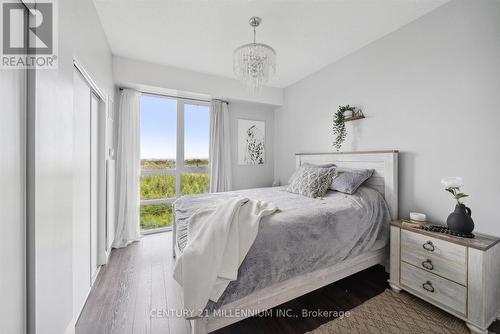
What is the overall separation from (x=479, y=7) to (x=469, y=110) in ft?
2.93

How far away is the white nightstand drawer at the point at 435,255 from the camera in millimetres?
1636

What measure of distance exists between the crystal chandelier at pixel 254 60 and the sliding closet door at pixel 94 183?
1.55 metres

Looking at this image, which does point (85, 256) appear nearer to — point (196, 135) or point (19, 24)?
point (19, 24)

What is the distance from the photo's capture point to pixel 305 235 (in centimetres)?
170

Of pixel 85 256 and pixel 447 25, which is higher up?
pixel 447 25

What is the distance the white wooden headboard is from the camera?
93.3 inches

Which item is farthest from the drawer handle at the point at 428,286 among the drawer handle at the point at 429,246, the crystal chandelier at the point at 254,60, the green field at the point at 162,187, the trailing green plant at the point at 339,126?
the green field at the point at 162,187

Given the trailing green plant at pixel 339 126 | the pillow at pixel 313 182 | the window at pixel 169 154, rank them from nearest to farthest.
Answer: the pillow at pixel 313 182, the trailing green plant at pixel 339 126, the window at pixel 169 154

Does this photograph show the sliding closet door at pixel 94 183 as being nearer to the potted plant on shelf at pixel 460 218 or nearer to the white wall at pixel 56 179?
the white wall at pixel 56 179

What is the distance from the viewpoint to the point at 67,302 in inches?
55.6

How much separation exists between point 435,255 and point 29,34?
3.14 metres

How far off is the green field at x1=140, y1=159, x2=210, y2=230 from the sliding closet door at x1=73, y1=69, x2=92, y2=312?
151cm

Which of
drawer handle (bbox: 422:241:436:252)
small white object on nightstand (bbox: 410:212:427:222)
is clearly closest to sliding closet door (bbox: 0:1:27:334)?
drawer handle (bbox: 422:241:436:252)

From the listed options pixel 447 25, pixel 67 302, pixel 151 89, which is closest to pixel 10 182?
pixel 67 302
